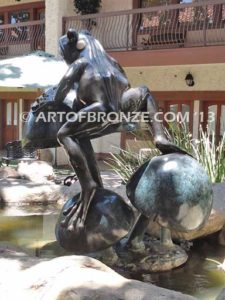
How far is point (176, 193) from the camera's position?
3408 mm

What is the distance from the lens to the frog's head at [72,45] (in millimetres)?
3943

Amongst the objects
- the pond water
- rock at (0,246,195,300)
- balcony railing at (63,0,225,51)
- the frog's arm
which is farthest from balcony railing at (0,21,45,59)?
rock at (0,246,195,300)

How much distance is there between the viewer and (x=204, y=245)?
487 cm

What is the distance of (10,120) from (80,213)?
54.0 ft

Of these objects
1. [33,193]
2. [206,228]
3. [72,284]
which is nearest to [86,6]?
[33,193]

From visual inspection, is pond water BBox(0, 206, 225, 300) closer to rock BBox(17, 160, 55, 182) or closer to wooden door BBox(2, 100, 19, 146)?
rock BBox(17, 160, 55, 182)

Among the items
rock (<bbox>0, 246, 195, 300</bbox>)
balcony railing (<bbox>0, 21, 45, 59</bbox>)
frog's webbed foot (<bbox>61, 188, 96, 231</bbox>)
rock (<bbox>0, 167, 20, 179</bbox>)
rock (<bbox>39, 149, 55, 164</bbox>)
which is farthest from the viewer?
balcony railing (<bbox>0, 21, 45, 59</bbox>)

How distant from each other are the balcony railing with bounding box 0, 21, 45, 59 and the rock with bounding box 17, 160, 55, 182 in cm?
706

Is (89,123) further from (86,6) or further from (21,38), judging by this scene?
(21,38)

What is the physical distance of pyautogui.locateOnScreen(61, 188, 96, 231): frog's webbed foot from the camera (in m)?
3.85

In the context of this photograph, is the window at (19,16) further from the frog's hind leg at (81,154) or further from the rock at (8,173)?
the frog's hind leg at (81,154)

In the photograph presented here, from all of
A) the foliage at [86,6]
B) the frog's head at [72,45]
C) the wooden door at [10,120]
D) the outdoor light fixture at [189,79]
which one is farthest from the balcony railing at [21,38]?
the frog's head at [72,45]

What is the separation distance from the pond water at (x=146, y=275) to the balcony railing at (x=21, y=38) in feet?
33.6

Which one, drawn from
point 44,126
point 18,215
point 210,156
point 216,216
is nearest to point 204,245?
point 216,216
